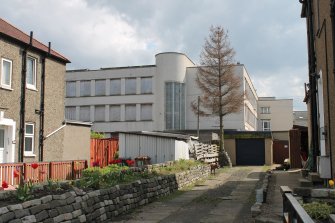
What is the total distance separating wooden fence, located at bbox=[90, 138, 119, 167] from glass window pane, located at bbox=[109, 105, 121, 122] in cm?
2758

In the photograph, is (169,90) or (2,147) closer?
(2,147)

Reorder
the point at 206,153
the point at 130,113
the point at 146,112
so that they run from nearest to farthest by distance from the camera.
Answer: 1. the point at 206,153
2. the point at 146,112
3. the point at 130,113

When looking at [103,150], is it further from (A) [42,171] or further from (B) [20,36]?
(A) [42,171]

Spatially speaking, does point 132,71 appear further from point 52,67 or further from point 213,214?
point 213,214

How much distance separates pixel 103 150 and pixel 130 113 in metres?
29.0

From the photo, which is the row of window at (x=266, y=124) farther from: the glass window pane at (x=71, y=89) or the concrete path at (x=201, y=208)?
the concrete path at (x=201, y=208)

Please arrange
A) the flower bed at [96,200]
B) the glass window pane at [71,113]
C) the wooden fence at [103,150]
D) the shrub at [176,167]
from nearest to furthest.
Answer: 1. the flower bed at [96,200]
2. the shrub at [176,167]
3. the wooden fence at [103,150]
4. the glass window pane at [71,113]

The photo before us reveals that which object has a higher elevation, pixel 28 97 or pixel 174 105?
pixel 174 105

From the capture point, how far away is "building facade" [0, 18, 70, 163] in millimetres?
17984

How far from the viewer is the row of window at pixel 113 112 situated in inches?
2176

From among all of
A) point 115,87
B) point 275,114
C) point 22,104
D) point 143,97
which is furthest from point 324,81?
point 275,114

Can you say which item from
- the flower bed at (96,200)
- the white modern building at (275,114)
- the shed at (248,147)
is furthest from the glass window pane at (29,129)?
the white modern building at (275,114)

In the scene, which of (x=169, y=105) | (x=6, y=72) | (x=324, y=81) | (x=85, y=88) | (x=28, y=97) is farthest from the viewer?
(x=85, y=88)

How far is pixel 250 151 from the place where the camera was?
41.9 m
